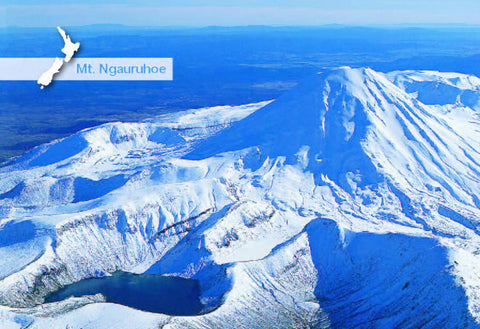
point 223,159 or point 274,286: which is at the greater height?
point 223,159

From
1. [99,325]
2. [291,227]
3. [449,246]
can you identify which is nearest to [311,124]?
[291,227]

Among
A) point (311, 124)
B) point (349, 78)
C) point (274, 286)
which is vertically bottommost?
point (274, 286)

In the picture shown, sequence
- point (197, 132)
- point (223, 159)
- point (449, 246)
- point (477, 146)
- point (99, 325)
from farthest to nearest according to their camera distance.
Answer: point (197, 132) → point (477, 146) → point (223, 159) → point (449, 246) → point (99, 325)

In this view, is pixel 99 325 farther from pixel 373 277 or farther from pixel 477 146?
pixel 477 146

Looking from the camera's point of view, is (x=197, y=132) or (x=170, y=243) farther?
(x=197, y=132)

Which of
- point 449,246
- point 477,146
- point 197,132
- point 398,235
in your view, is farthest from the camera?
point 197,132

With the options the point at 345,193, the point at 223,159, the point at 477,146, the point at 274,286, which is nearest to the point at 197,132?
the point at 223,159

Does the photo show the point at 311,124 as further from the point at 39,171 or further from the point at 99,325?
the point at 99,325
